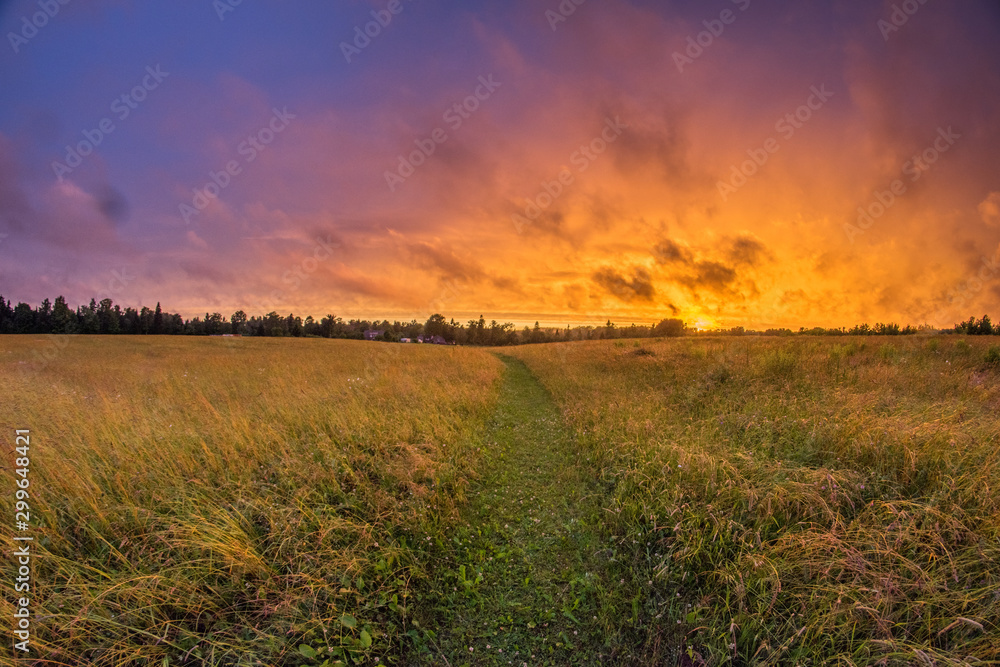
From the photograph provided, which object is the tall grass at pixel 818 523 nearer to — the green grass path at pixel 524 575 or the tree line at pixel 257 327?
the green grass path at pixel 524 575

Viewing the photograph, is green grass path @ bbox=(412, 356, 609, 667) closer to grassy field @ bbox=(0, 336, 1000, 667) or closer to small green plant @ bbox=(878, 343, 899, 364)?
grassy field @ bbox=(0, 336, 1000, 667)

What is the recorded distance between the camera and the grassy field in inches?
133

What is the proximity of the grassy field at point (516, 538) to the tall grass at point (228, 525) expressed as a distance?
0.04 meters

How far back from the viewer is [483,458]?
28.1 feet

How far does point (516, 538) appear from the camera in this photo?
5.71 m

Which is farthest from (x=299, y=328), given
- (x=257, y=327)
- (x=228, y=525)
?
(x=228, y=525)

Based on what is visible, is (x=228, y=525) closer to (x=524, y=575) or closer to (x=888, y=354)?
(x=524, y=575)

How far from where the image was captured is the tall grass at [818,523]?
10.8 ft

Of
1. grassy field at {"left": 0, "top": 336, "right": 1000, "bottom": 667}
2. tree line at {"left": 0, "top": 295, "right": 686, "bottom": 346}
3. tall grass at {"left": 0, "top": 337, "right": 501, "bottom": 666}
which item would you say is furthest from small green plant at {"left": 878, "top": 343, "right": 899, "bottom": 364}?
tree line at {"left": 0, "top": 295, "right": 686, "bottom": 346}

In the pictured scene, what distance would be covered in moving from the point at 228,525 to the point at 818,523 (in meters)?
7.98

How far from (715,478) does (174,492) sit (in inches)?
350

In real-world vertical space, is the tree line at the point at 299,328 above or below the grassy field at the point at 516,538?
above

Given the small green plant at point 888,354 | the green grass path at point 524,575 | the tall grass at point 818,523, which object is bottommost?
Result: the green grass path at point 524,575

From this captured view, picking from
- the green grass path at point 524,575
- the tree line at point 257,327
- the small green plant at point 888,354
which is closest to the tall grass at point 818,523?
the green grass path at point 524,575
